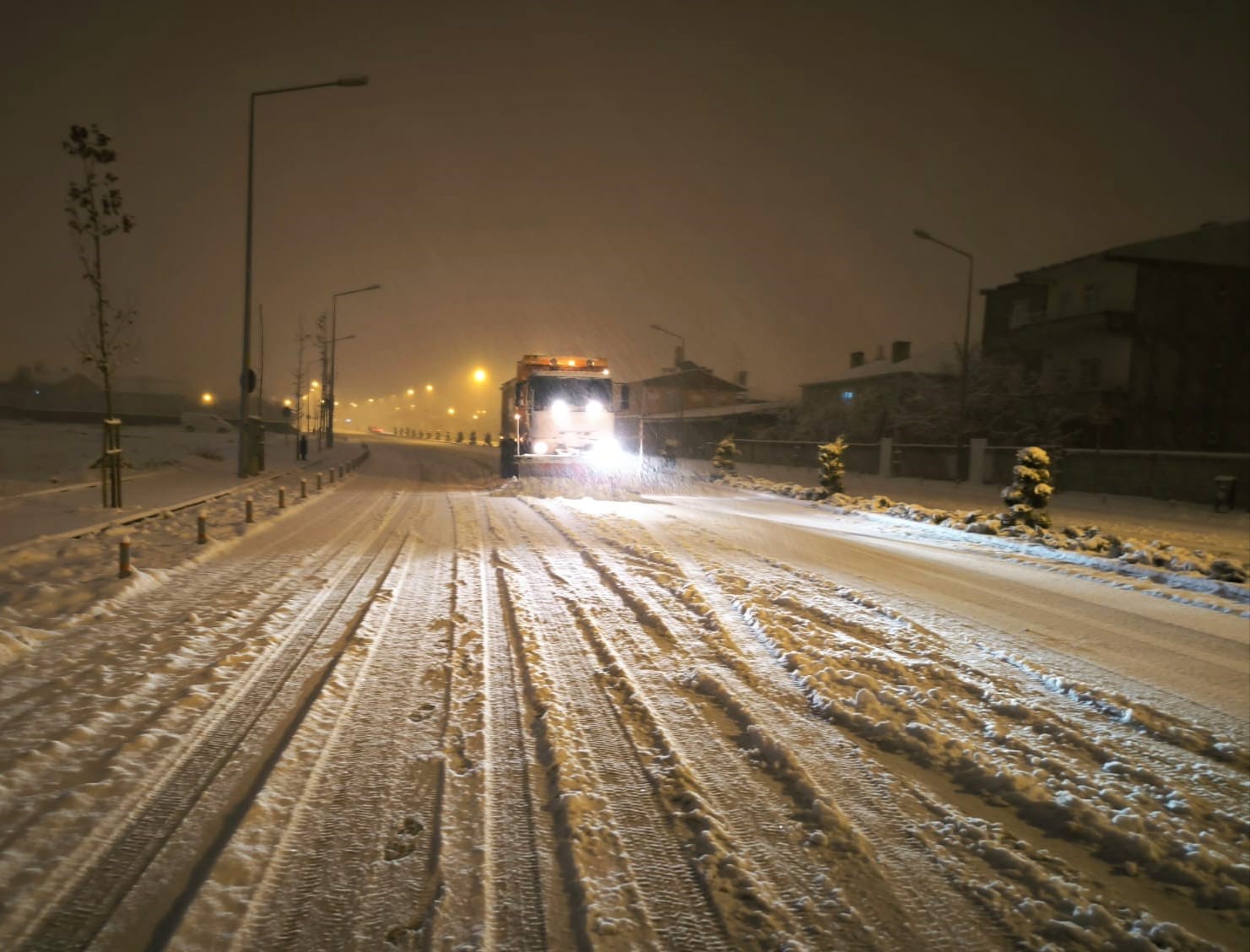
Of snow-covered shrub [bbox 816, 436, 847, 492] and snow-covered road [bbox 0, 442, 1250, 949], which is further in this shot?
snow-covered shrub [bbox 816, 436, 847, 492]

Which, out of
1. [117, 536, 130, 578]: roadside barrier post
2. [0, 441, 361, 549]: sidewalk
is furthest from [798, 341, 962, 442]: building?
[117, 536, 130, 578]: roadside barrier post

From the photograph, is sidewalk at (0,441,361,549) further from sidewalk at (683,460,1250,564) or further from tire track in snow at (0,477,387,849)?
sidewalk at (683,460,1250,564)

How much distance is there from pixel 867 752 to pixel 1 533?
43.6 ft

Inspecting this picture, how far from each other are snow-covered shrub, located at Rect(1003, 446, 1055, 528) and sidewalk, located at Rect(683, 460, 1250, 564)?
2.58 metres

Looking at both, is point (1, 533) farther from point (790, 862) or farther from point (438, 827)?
point (790, 862)

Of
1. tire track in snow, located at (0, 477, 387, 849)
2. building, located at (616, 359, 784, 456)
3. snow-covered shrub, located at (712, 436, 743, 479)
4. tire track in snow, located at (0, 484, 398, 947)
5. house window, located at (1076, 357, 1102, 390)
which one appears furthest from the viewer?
building, located at (616, 359, 784, 456)

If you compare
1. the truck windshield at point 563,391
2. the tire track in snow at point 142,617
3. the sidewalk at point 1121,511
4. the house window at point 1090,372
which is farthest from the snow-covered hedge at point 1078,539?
the house window at point 1090,372

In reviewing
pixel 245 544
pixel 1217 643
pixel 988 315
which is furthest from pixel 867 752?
pixel 988 315

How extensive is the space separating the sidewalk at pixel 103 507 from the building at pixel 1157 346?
3362 cm

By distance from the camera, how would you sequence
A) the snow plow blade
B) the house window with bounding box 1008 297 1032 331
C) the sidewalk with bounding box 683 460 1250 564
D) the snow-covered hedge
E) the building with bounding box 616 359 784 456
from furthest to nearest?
1. the building with bounding box 616 359 784 456
2. the house window with bounding box 1008 297 1032 331
3. the snow plow blade
4. the sidewalk with bounding box 683 460 1250 564
5. the snow-covered hedge

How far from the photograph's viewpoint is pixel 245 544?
43.3 feet

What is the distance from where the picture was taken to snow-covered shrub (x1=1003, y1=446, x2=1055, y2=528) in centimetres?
1744

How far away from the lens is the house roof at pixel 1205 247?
40.2m

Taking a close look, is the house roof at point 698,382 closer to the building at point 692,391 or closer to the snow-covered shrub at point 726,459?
the building at point 692,391
